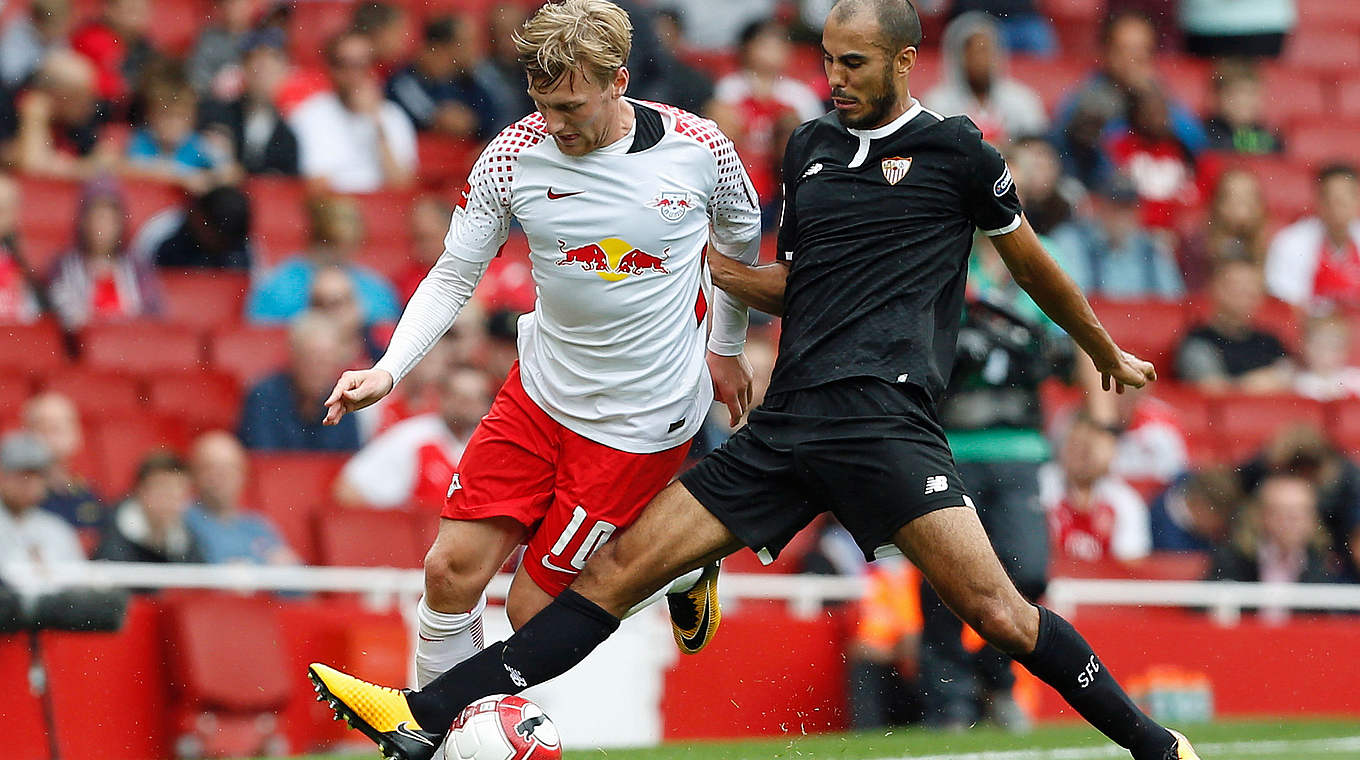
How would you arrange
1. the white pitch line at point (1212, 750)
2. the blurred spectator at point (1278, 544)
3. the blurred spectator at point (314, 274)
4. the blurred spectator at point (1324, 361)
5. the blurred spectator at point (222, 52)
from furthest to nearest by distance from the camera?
the blurred spectator at point (1324, 361) → the blurred spectator at point (222, 52) → the blurred spectator at point (314, 274) → the blurred spectator at point (1278, 544) → the white pitch line at point (1212, 750)

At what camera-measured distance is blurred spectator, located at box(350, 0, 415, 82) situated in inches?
509

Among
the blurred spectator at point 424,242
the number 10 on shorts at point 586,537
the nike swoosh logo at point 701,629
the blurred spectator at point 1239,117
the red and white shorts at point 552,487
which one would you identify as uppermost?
the red and white shorts at point 552,487

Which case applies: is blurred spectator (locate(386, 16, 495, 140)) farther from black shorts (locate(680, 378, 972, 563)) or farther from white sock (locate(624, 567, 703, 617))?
black shorts (locate(680, 378, 972, 563))

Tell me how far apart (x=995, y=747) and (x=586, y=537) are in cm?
276

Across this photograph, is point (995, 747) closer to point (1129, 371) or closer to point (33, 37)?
point (1129, 371)

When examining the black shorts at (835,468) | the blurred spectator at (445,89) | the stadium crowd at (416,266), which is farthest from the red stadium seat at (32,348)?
the black shorts at (835,468)

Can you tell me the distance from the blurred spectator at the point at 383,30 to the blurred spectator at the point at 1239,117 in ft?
21.1

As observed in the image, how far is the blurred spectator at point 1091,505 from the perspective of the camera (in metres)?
10.7

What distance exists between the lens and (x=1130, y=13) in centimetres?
1577

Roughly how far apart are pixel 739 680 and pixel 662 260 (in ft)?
12.7

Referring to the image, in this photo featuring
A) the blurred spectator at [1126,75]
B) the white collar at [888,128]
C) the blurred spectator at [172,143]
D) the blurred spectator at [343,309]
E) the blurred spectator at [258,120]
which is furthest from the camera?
the blurred spectator at [1126,75]

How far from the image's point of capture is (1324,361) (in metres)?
13.4

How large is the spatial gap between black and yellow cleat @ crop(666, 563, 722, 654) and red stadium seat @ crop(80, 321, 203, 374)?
4.77 metres

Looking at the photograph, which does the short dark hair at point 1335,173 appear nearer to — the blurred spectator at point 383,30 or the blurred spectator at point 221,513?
the blurred spectator at point 383,30
